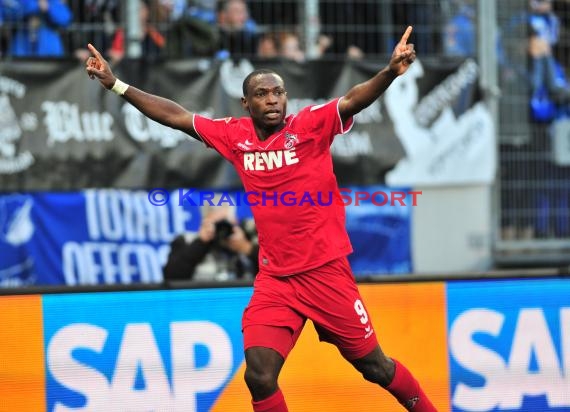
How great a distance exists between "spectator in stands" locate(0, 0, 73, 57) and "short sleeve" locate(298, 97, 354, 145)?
4.78 meters

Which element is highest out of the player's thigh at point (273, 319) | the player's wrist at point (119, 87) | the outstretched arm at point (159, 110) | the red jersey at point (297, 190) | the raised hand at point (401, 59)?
the raised hand at point (401, 59)

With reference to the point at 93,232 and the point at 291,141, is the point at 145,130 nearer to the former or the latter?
the point at 93,232

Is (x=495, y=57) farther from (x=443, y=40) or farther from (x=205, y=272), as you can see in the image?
(x=205, y=272)

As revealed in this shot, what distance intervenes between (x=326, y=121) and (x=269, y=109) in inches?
13.3

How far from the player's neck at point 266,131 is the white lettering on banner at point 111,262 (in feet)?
13.8

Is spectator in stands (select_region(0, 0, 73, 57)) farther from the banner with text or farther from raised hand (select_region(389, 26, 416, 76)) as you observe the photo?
raised hand (select_region(389, 26, 416, 76))

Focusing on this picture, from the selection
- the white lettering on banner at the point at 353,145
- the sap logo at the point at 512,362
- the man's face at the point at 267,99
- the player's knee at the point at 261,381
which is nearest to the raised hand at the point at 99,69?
the man's face at the point at 267,99

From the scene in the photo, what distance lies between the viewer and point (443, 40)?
36.5ft

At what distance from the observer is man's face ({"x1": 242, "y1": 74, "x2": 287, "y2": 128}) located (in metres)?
5.87

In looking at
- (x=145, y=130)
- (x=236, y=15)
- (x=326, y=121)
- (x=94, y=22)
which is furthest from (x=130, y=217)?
(x=326, y=121)

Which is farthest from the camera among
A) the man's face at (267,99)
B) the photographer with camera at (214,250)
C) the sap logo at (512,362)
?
the photographer with camera at (214,250)

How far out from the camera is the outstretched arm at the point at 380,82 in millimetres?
5492

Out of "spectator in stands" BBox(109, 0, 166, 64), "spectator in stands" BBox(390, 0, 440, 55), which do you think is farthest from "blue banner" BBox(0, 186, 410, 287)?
"spectator in stands" BBox(390, 0, 440, 55)

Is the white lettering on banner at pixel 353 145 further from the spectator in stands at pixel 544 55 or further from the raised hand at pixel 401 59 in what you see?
the raised hand at pixel 401 59
